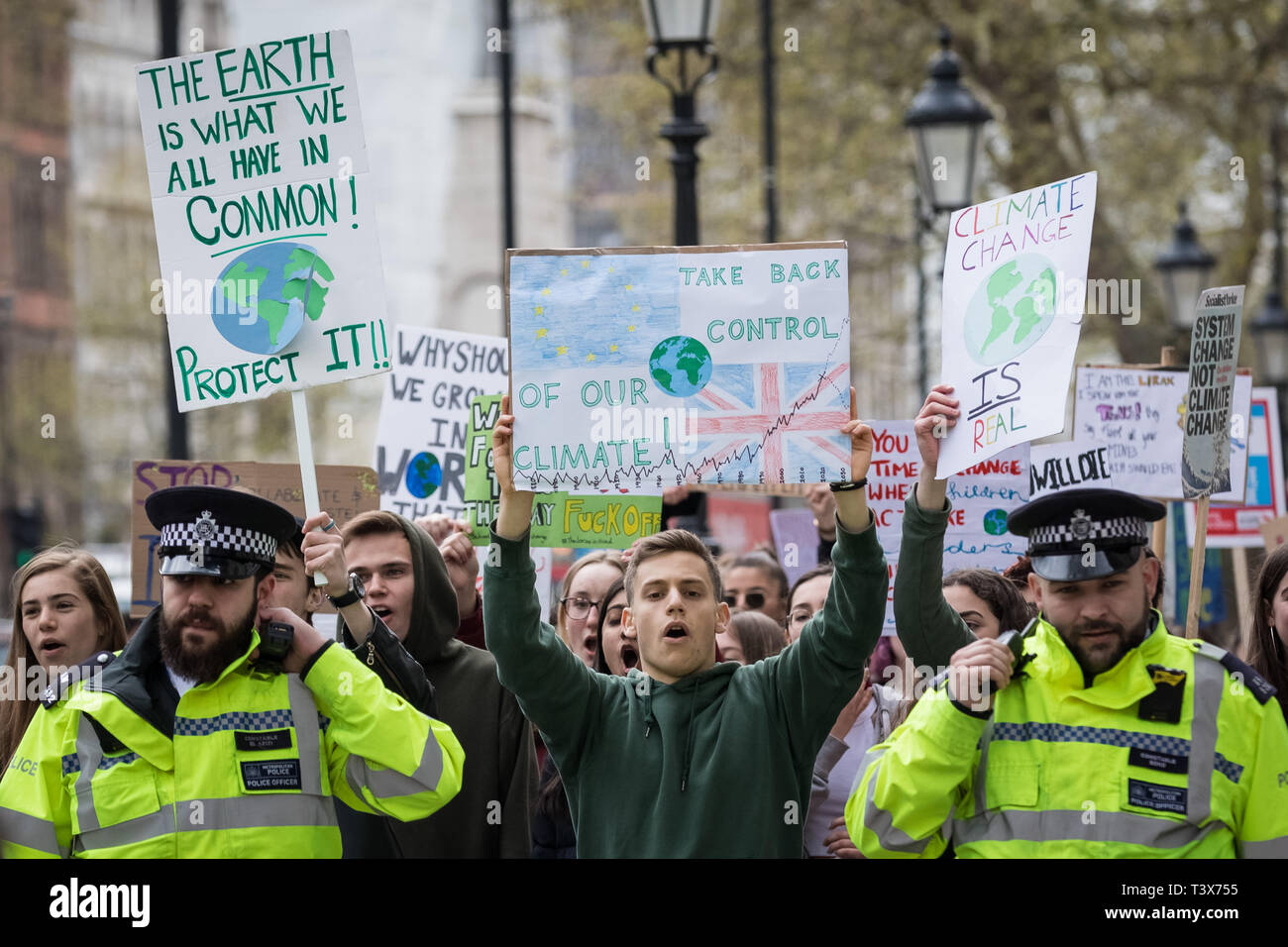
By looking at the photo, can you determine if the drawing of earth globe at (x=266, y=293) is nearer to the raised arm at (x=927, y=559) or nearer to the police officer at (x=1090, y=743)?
the raised arm at (x=927, y=559)

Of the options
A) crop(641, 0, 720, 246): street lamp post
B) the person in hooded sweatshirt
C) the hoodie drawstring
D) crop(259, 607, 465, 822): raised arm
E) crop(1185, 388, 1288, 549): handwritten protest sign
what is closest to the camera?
crop(259, 607, 465, 822): raised arm

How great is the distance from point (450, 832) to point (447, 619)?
0.66m

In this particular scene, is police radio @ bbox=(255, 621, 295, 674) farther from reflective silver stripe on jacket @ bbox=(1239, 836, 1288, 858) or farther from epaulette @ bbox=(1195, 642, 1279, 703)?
reflective silver stripe on jacket @ bbox=(1239, 836, 1288, 858)

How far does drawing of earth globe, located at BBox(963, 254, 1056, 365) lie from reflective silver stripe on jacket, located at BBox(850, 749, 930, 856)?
4.12ft

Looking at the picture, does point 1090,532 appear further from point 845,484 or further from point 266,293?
point 266,293

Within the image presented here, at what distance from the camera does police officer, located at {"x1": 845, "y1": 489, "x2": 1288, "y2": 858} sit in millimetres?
3934

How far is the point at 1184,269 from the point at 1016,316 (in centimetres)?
1139

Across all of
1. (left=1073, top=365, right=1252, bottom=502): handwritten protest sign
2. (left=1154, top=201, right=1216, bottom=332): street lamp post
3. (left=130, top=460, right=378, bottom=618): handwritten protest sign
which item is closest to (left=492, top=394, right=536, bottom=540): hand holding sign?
(left=130, top=460, right=378, bottom=618): handwritten protest sign

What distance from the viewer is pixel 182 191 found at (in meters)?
5.15

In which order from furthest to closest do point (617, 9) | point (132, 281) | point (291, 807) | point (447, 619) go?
point (132, 281)
point (617, 9)
point (447, 619)
point (291, 807)

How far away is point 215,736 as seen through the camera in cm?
428

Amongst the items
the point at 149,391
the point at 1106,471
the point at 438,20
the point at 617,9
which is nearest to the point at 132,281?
the point at 149,391

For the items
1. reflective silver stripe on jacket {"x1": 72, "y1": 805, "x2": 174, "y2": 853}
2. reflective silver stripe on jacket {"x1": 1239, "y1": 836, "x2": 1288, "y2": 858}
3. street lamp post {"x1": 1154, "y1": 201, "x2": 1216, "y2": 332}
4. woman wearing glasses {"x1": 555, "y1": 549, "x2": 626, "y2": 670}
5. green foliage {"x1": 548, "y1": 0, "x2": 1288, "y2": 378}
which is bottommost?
reflective silver stripe on jacket {"x1": 1239, "y1": 836, "x2": 1288, "y2": 858}
